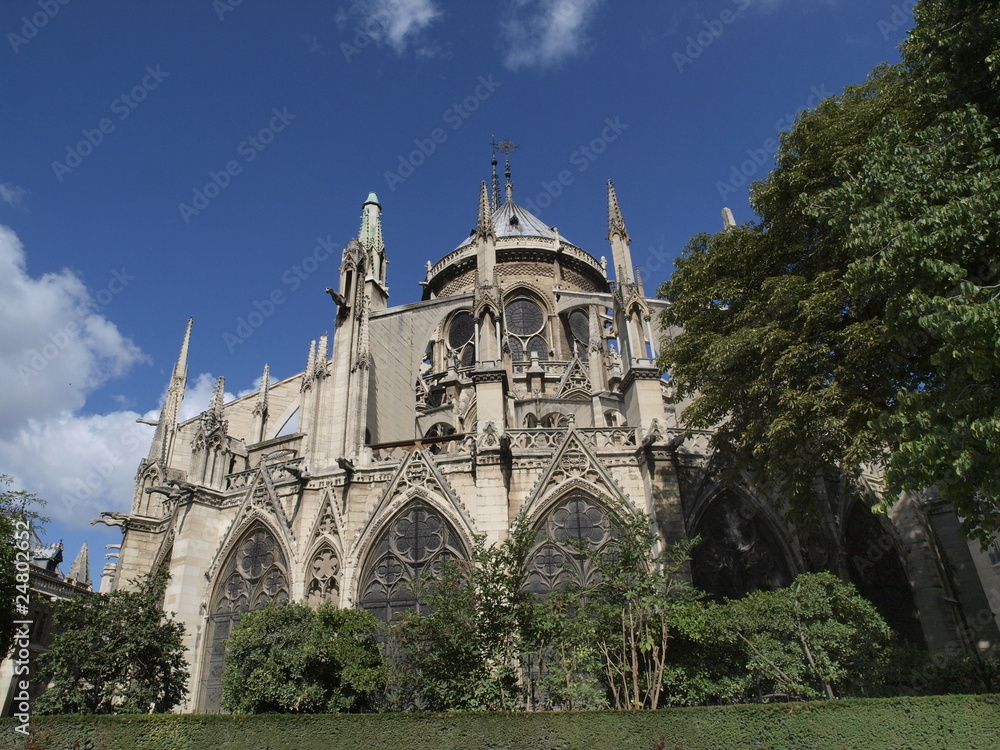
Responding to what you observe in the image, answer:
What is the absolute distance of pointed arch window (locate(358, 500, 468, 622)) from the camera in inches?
628

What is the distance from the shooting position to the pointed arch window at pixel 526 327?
105 ft

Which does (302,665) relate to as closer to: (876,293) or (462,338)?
(876,293)

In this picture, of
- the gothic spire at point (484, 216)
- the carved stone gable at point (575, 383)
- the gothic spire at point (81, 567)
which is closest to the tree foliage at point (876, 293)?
the gothic spire at point (484, 216)

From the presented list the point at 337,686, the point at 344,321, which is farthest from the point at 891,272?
the point at 344,321

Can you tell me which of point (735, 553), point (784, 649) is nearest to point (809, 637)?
point (784, 649)

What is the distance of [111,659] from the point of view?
12.7 meters

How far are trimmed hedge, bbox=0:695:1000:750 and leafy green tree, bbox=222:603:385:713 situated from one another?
6.02ft

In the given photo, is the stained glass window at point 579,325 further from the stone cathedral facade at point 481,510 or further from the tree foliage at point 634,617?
the tree foliage at point 634,617

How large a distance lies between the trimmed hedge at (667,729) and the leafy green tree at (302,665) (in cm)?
183

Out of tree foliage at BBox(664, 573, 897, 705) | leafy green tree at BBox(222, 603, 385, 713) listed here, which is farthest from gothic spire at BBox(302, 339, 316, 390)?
Result: tree foliage at BBox(664, 573, 897, 705)

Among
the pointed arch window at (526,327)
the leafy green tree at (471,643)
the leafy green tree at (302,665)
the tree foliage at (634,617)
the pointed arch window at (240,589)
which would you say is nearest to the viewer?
the tree foliage at (634,617)

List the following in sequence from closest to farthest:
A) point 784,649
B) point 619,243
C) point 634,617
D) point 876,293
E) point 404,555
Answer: point 876,293 → point 634,617 → point 784,649 → point 404,555 → point 619,243

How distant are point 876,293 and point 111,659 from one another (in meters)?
15.3

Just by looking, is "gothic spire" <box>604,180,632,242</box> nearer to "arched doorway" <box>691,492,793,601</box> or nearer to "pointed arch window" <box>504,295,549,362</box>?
"arched doorway" <box>691,492,793,601</box>
